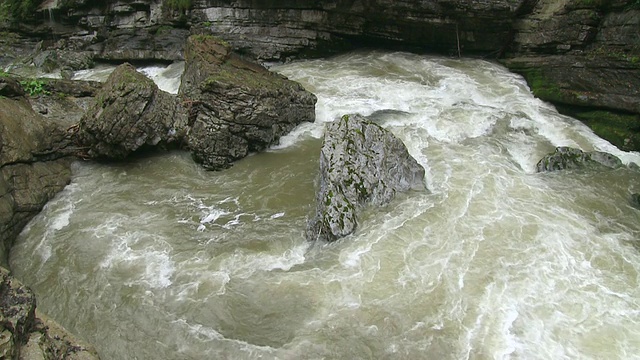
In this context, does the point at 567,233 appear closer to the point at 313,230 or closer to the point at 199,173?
the point at 313,230

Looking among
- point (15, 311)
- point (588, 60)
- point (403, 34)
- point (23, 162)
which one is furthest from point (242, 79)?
point (588, 60)

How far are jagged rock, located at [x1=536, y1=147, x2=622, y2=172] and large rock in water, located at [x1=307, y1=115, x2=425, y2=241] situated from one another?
392cm

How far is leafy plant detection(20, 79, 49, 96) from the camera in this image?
14531 mm

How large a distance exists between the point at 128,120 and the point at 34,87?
4.34 metres

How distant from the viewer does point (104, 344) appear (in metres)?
7.75

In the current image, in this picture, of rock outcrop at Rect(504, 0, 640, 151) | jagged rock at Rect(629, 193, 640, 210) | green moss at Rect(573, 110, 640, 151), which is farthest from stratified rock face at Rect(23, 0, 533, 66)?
jagged rock at Rect(629, 193, 640, 210)

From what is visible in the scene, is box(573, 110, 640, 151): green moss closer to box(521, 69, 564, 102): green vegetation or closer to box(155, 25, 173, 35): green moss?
box(521, 69, 564, 102): green vegetation

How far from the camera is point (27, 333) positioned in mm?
5328

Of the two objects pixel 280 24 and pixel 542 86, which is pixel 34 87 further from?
pixel 542 86

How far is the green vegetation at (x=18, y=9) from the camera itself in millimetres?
26734

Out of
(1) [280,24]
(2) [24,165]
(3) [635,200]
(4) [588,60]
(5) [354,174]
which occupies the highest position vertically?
(4) [588,60]

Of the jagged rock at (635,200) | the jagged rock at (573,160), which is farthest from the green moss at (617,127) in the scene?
the jagged rock at (635,200)

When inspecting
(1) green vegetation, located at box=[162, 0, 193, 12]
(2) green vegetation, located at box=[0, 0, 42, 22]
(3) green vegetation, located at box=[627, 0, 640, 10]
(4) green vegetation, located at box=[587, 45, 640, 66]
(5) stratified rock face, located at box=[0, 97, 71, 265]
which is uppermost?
(3) green vegetation, located at box=[627, 0, 640, 10]

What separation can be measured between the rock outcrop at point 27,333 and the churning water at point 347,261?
2018 millimetres
